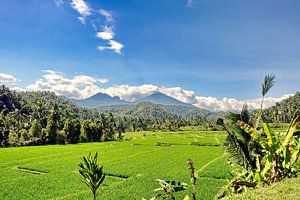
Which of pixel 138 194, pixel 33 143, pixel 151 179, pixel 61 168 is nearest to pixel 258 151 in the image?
pixel 138 194

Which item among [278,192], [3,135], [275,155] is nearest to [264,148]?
[275,155]

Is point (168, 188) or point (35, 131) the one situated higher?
point (35, 131)

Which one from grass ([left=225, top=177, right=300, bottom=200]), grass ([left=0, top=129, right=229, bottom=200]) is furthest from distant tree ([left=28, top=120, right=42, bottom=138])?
grass ([left=225, top=177, right=300, bottom=200])

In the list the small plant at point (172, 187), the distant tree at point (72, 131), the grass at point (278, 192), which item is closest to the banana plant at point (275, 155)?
the grass at point (278, 192)

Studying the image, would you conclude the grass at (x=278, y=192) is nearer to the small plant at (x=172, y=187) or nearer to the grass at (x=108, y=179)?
the small plant at (x=172, y=187)

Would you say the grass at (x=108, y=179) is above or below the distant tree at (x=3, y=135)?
below

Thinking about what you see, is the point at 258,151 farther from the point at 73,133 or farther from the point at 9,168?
the point at 73,133

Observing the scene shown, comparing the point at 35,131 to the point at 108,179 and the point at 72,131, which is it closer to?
the point at 72,131

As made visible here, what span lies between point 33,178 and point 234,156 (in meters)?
16.9

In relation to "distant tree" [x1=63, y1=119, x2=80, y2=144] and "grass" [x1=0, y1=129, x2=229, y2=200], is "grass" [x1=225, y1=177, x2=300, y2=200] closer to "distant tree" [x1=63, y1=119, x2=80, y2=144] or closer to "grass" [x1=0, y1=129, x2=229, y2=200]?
"grass" [x1=0, y1=129, x2=229, y2=200]

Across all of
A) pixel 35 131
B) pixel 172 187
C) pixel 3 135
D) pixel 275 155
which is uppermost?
pixel 275 155

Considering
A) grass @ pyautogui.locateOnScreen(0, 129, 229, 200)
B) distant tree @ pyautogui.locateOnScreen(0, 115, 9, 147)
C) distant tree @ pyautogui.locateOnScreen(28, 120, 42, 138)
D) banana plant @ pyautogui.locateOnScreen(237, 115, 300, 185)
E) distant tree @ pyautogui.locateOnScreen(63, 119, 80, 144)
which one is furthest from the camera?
distant tree @ pyautogui.locateOnScreen(63, 119, 80, 144)

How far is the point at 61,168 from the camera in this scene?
2480 centimetres

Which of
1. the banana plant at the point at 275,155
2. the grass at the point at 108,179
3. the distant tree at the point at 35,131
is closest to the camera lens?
the banana plant at the point at 275,155
